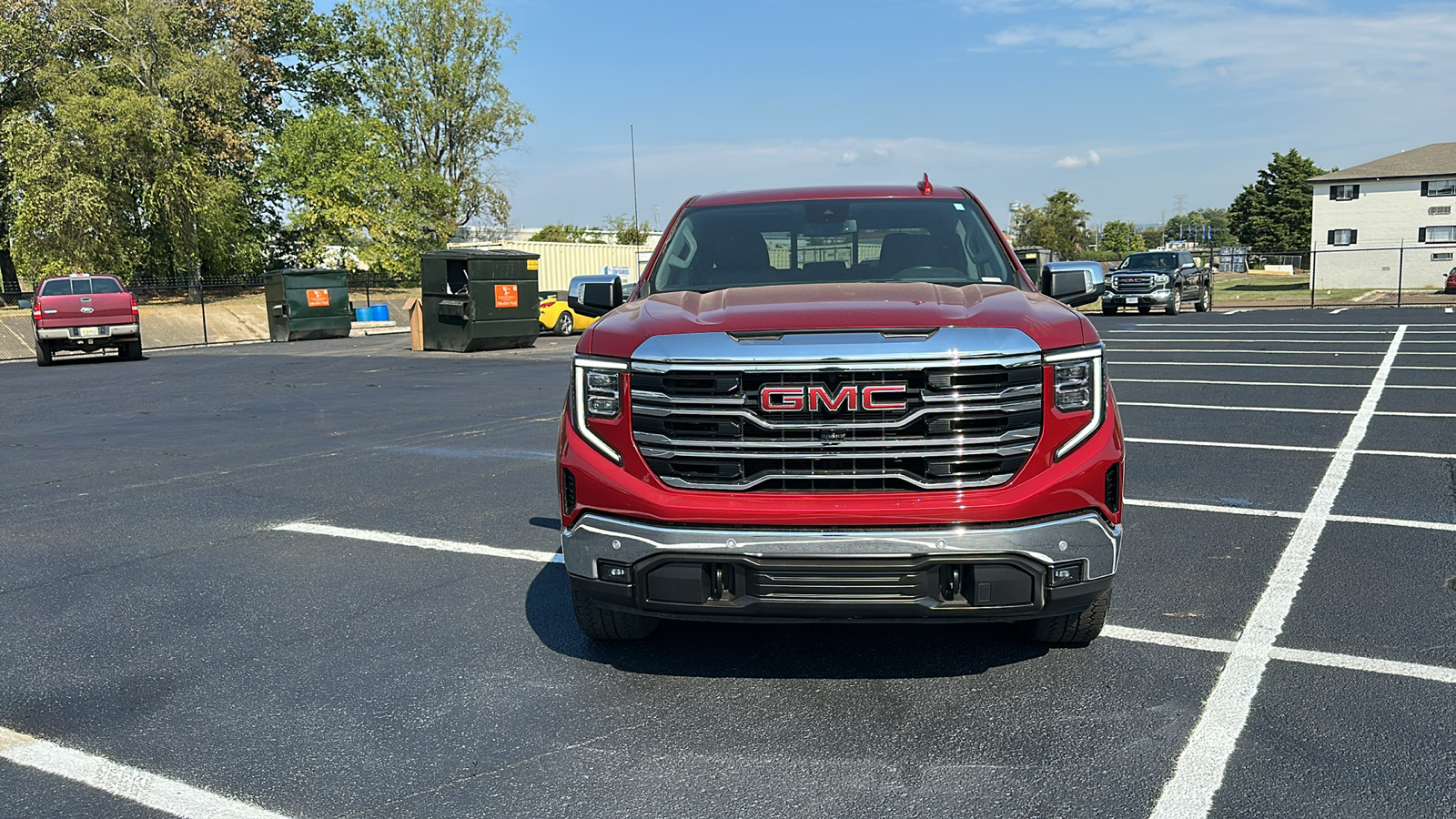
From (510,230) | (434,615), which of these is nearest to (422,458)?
(434,615)

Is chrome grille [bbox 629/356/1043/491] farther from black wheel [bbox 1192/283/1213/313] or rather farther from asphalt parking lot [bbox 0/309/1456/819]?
black wheel [bbox 1192/283/1213/313]

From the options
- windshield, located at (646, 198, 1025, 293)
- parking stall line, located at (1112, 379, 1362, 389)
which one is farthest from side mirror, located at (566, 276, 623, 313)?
parking stall line, located at (1112, 379, 1362, 389)

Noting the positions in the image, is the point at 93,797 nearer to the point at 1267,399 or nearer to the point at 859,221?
the point at 859,221

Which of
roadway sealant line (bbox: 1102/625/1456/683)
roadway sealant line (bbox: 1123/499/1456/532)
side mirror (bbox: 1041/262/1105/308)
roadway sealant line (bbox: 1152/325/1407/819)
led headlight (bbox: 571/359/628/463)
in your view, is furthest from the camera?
roadway sealant line (bbox: 1123/499/1456/532)

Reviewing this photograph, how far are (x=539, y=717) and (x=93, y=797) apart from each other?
1314 millimetres

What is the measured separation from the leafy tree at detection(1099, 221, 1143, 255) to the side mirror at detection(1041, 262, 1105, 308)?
129m

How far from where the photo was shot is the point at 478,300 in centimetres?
2369

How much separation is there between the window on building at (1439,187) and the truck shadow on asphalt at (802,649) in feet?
223

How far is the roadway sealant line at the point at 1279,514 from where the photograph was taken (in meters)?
6.08

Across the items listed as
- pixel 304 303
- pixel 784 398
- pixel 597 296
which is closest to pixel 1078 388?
pixel 784 398

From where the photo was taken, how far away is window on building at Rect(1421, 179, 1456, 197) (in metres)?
59.2

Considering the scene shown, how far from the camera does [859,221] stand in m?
5.17

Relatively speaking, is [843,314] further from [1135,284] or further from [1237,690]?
[1135,284]

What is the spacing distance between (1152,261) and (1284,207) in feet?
202
